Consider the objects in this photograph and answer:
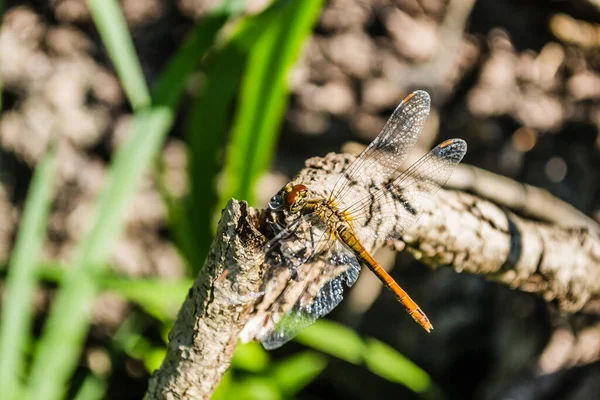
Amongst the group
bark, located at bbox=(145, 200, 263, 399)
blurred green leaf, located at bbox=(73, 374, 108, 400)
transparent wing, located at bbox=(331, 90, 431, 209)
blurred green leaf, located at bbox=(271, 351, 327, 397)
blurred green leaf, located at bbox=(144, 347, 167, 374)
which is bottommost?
blurred green leaf, located at bbox=(271, 351, 327, 397)

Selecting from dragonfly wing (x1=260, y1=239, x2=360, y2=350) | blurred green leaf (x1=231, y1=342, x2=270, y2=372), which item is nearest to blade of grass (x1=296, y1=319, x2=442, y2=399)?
blurred green leaf (x1=231, y1=342, x2=270, y2=372)

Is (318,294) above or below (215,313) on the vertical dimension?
below

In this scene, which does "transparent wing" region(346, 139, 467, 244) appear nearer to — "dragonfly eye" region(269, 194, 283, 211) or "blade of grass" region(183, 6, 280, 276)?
"dragonfly eye" region(269, 194, 283, 211)

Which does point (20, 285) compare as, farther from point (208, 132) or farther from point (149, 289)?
point (208, 132)

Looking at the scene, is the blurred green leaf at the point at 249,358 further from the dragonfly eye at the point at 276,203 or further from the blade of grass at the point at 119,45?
the dragonfly eye at the point at 276,203

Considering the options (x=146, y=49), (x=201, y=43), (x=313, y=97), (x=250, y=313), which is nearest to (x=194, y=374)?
(x=250, y=313)

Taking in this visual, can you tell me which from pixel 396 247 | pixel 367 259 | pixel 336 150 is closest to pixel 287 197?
pixel 396 247
